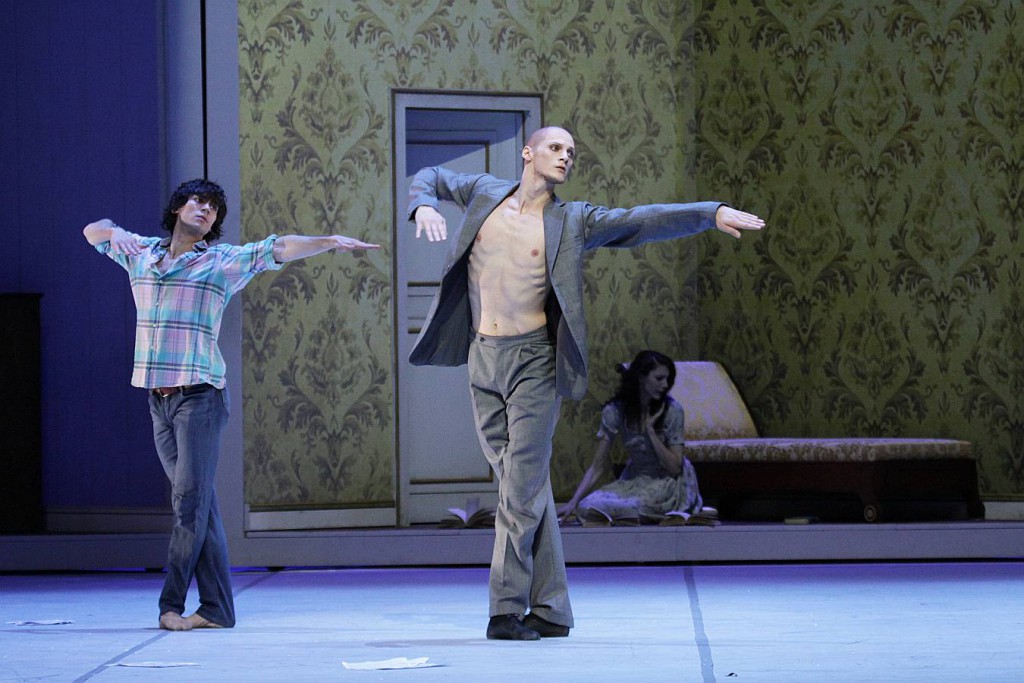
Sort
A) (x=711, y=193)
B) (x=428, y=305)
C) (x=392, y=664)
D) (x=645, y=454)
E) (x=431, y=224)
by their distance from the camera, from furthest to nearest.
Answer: (x=711, y=193)
(x=428, y=305)
(x=645, y=454)
(x=431, y=224)
(x=392, y=664)

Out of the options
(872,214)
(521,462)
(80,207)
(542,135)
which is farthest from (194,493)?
(872,214)

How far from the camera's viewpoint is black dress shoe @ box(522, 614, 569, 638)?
3.82 metres

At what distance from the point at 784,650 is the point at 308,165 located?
401cm

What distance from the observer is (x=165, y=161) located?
21.9 feet

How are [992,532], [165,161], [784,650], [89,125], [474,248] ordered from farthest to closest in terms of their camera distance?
1. [89,125]
2. [165,161]
3. [992,532]
4. [474,248]
5. [784,650]

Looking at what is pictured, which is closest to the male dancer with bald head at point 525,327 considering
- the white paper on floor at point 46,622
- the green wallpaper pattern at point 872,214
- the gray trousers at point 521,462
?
the gray trousers at point 521,462

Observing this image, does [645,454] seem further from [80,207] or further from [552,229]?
[80,207]

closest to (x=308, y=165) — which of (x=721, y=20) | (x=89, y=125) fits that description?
(x=89, y=125)

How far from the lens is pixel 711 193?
7.46 metres

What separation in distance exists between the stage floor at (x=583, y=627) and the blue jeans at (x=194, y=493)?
0.49ft

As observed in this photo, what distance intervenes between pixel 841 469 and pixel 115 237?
3.55 m

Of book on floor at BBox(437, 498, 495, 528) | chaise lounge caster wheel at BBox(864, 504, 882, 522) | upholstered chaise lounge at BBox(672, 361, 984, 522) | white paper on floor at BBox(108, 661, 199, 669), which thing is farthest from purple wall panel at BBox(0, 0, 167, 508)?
white paper on floor at BBox(108, 661, 199, 669)

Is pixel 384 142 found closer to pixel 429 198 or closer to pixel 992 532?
pixel 429 198

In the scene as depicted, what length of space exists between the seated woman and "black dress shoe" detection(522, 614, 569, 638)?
7.18 ft
